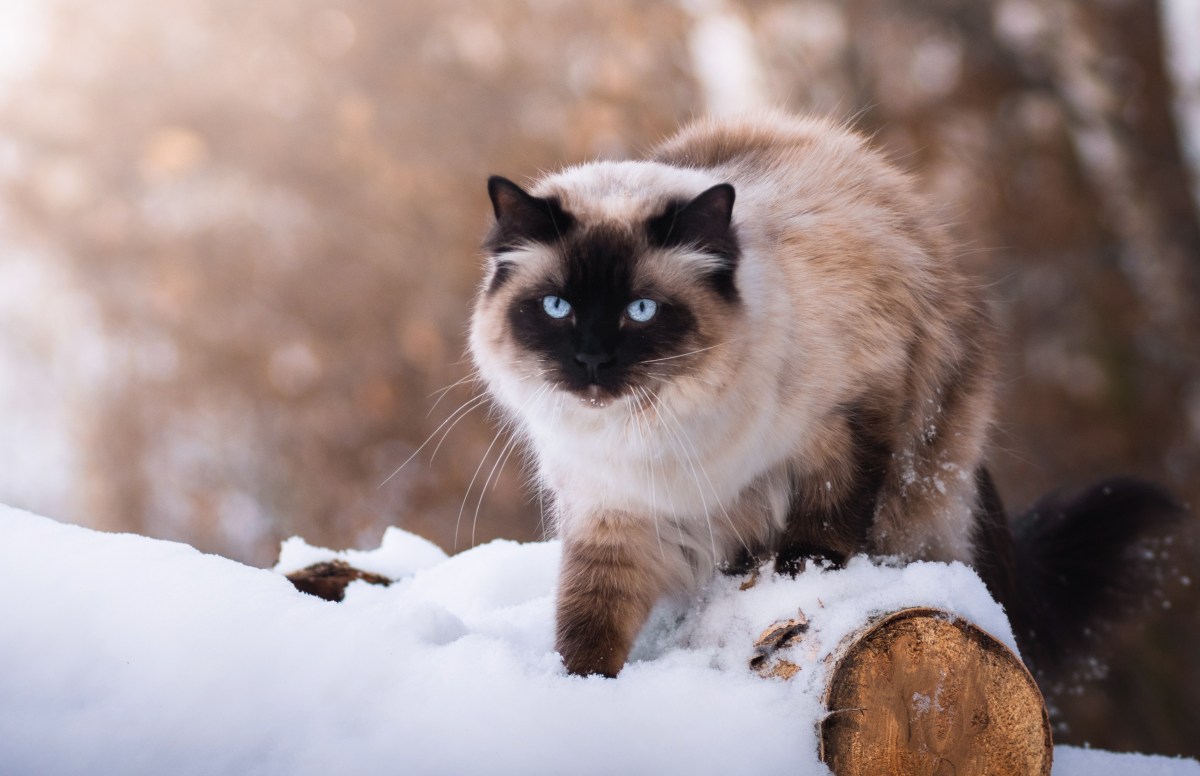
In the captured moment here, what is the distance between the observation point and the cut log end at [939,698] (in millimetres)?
1936

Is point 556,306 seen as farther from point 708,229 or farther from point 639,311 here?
point 708,229

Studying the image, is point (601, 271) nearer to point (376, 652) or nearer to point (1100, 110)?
point (376, 652)

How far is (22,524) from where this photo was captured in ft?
7.28

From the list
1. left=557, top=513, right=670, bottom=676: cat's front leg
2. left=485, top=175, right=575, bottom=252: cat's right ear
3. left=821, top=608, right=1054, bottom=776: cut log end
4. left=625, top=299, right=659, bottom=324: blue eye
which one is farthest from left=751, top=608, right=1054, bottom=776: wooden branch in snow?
left=485, top=175, right=575, bottom=252: cat's right ear

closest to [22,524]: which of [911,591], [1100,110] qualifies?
[911,591]

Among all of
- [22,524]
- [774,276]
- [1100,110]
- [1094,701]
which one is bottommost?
[1094,701]

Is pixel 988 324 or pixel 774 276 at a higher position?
pixel 774 276

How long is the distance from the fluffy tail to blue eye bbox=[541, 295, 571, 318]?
1.85m

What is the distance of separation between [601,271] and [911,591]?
107 centimetres

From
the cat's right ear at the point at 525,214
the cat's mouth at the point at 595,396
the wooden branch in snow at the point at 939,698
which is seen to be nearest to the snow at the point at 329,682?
the wooden branch in snow at the point at 939,698

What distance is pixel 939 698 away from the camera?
194 cm

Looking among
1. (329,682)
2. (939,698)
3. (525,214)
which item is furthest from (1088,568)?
(329,682)

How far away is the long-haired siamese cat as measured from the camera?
2414 mm

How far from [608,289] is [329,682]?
1129mm
